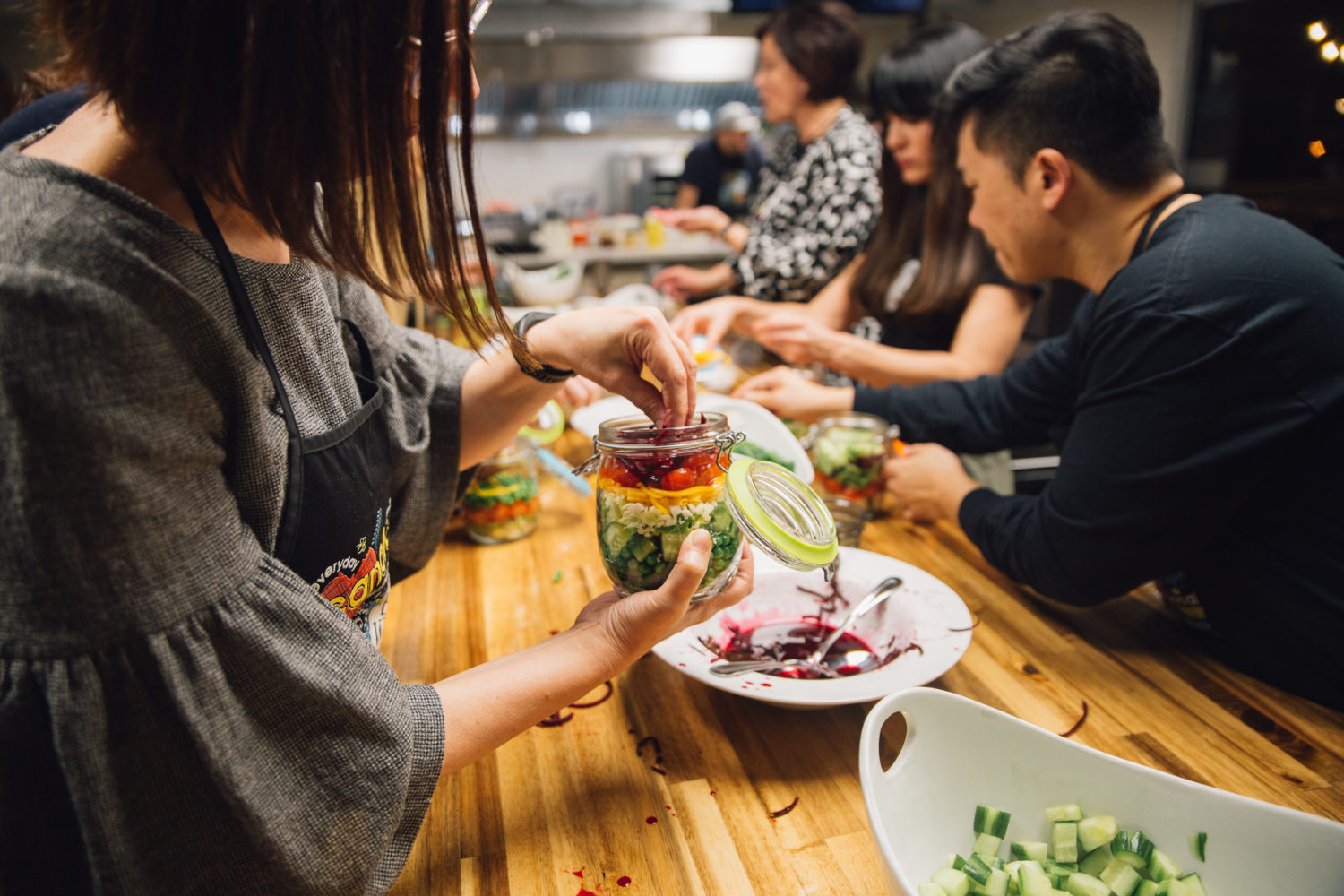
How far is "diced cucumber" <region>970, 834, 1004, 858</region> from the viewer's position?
745 millimetres

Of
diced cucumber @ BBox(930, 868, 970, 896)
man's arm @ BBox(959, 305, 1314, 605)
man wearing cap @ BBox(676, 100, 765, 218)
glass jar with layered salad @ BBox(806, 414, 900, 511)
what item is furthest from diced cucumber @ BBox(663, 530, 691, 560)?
man wearing cap @ BBox(676, 100, 765, 218)

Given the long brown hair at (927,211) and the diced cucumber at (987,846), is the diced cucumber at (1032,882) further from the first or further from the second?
the long brown hair at (927,211)

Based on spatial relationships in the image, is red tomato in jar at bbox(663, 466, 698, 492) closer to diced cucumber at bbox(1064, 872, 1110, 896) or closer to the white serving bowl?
the white serving bowl

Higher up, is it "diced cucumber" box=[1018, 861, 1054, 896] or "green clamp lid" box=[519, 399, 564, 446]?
"diced cucumber" box=[1018, 861, 1054, 896]

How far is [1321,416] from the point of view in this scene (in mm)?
1023

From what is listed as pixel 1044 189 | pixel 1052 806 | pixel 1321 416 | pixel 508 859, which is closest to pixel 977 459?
pixel 1044 189

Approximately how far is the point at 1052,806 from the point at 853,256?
2.37 metres

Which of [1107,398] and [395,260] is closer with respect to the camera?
[395,260]

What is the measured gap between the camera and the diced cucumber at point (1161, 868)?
695mm

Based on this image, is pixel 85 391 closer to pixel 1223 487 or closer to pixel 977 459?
pixel 1223 487

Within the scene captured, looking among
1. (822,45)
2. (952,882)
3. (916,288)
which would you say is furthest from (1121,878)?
(822,45)

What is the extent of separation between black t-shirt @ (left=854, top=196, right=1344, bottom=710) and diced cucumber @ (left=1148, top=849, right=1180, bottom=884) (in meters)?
0.47

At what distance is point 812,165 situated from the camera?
2898 mm

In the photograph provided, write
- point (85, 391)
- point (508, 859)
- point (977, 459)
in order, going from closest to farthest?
point (85, 391) → point (508, 859) → point (977, 459)
